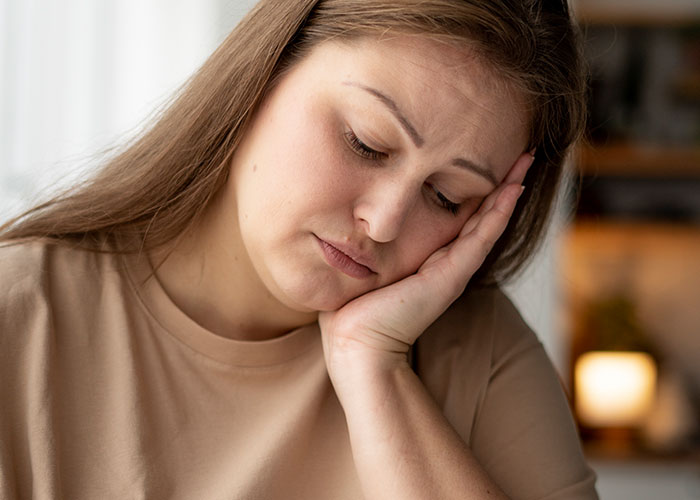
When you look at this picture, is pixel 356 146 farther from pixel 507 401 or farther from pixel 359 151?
pixel 507 401

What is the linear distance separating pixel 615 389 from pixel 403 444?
2791 mm

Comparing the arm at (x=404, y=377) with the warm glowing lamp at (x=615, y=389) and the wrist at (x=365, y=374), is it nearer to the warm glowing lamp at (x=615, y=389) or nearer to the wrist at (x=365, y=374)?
the wrist at (x=365, y=374)

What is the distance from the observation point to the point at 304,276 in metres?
1.12

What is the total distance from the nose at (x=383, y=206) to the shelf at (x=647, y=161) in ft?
9.43

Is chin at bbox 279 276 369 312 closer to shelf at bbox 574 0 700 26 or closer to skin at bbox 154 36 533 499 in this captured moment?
skin at bbox 154 36 533 499

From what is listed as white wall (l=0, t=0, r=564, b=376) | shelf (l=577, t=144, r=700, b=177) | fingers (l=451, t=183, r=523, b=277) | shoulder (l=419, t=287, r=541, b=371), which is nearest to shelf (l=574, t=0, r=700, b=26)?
shelf (l=577, t=144, r=700, b=177)

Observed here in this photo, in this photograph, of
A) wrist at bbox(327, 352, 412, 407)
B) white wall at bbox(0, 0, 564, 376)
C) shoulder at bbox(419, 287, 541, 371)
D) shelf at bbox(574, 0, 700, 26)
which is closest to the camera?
wrist at bbox(327, 352, 412, 407)

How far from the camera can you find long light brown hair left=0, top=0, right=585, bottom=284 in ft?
3.63

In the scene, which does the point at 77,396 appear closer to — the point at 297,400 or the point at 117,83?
the point at 297,400

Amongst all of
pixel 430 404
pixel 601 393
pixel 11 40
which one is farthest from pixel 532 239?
pixel 601 393

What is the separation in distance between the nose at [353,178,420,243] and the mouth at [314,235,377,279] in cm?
4

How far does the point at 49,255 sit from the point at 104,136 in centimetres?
127

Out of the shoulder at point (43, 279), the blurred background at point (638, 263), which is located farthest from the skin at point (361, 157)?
the blurred background at point (638, 263)

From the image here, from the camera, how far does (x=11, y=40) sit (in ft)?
7.59
